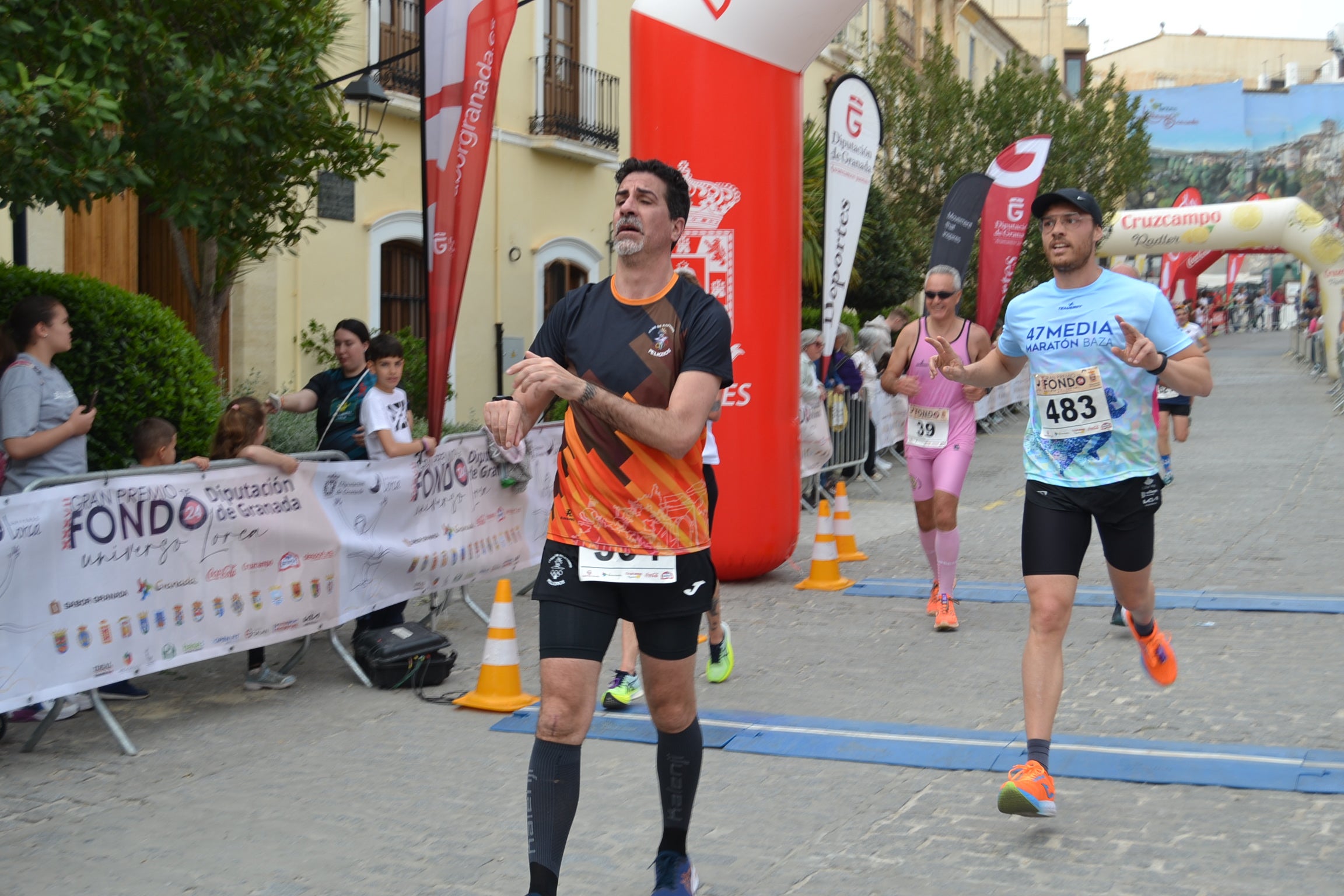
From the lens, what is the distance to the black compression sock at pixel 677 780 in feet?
12.6

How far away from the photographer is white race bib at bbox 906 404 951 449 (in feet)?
26.7

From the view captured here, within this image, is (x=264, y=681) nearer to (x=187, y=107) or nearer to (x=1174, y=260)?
(x=187, y=107)

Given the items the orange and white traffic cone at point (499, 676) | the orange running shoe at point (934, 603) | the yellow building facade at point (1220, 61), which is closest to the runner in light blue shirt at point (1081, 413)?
the orange and white traffic cone at point (499, 676)

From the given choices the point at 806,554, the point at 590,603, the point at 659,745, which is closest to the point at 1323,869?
the point at 659,745

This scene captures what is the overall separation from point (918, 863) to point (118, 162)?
4.96 meters

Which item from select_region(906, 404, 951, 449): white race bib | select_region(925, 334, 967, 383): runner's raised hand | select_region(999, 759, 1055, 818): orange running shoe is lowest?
select_region(999, 759, 1055, 818): orange running shoe

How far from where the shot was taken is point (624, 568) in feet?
12.1

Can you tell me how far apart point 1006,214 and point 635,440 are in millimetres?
12033

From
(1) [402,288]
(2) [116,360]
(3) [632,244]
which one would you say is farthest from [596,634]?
(1) [402,288]

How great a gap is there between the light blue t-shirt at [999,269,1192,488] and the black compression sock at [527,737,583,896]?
7.13ft

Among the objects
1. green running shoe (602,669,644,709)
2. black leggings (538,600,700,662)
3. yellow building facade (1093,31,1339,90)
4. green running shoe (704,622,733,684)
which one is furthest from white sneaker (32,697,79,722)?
yellow building facade (1093,31,1339,90)

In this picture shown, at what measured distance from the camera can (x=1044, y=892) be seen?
393 centimetres

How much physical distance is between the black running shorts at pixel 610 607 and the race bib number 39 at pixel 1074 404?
5.64 feet

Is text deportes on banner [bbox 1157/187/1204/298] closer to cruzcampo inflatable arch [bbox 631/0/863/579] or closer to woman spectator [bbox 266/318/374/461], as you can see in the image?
cruzcampo inflatable arch [bbox 631/0/863/579]
